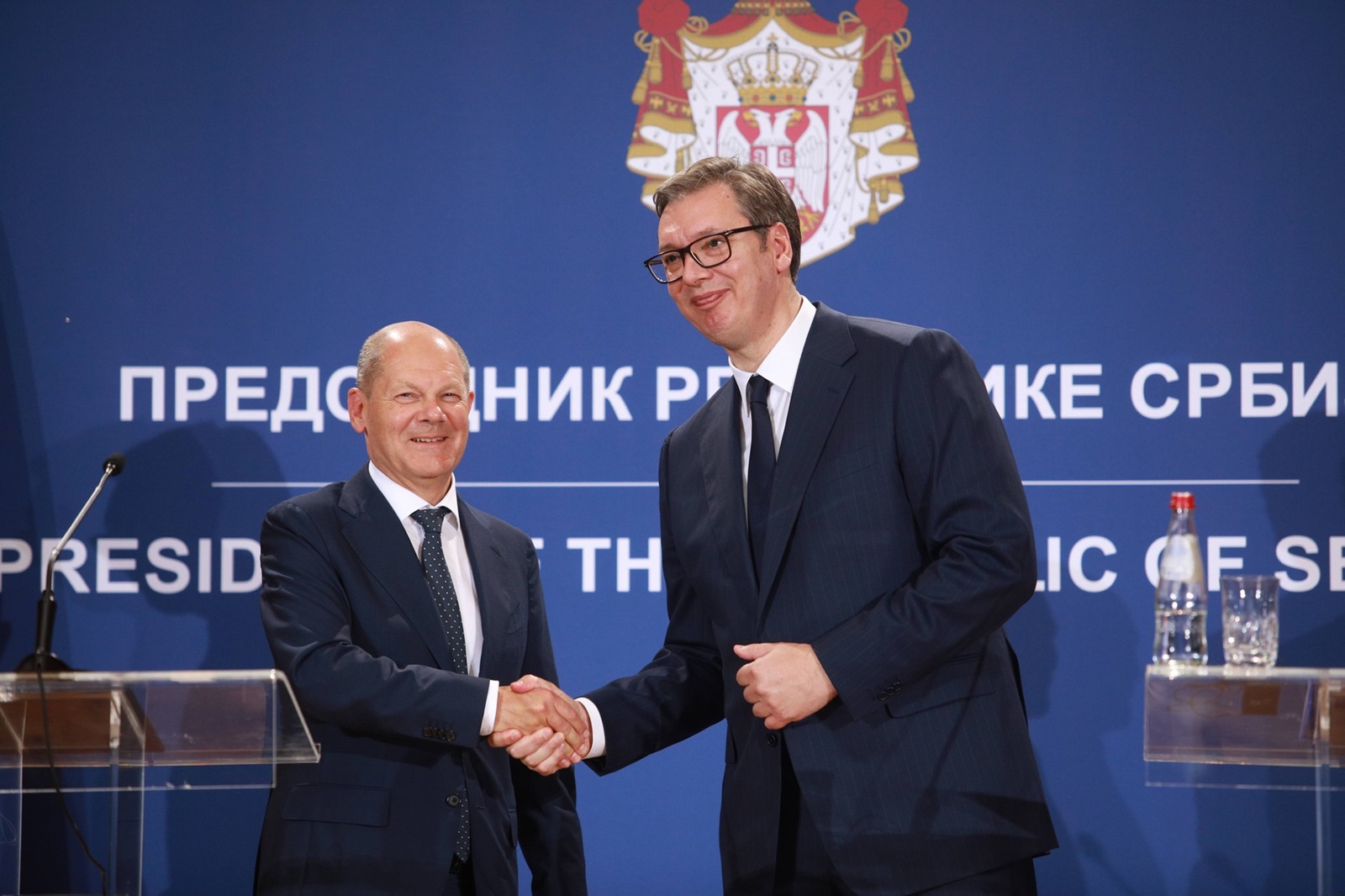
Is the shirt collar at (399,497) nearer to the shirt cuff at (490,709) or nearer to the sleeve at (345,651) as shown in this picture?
Result: the sleeve at (345,651)

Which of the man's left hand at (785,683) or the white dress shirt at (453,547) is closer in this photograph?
the man's left hand at (785,683)

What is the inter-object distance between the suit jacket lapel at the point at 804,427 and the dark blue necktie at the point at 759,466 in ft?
0.13

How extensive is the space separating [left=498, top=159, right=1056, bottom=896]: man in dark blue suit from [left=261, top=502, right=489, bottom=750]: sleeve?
0.21 meters

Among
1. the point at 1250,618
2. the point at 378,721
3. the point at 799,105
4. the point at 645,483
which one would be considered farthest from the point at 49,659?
the point at 1250,618

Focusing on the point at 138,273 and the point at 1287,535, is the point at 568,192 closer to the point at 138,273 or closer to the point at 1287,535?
the point at 138,273

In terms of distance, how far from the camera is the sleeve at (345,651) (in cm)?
244

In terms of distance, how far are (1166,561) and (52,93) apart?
11.2 feet

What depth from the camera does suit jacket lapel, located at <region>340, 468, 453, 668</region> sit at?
2613 millimetres

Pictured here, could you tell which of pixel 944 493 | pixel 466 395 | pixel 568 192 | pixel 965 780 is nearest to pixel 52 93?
pixel 568 192

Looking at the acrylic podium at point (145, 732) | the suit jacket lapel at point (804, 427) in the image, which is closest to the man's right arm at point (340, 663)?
the acrylic podium at point (145, 732)

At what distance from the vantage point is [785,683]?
2170mm

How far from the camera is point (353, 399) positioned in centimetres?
292

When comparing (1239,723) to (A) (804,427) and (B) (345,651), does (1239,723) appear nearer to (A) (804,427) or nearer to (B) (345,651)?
(A) (804,427)


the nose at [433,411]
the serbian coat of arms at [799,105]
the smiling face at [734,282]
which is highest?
the serbian coat of arms at [799,105]
